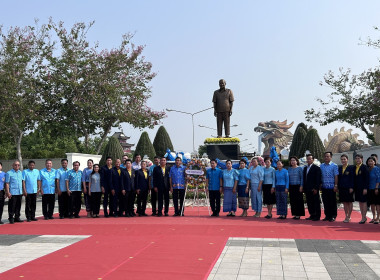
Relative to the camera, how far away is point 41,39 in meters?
22.8

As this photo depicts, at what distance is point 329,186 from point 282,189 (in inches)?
A: 42.6

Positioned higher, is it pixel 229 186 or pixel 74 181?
pixel 74 181

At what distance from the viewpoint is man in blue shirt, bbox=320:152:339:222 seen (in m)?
10.1

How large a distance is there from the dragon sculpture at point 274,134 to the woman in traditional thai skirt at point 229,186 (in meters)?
84.9

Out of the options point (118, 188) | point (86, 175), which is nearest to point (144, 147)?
point (86, 175)

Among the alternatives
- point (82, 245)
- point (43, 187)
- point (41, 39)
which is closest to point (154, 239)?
point (82, 245)

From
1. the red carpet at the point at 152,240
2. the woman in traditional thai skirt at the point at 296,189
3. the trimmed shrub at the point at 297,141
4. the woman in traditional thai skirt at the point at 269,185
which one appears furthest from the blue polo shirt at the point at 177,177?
the trimmed shrub at the point at 297,141

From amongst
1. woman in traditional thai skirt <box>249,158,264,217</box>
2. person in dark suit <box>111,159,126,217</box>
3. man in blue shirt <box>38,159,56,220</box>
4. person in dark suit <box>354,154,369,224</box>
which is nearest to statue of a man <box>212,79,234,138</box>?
woman in traditional thai skirt <box>249,158,264,217</box>

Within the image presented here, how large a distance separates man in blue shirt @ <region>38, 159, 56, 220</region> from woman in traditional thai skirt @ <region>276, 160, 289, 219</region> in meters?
5.66

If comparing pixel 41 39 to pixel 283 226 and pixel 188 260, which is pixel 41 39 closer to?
pixel 283 226

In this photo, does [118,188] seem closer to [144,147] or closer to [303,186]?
[303,186]

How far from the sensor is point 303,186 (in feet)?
34.1

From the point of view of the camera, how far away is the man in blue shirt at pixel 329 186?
1005 centimetres

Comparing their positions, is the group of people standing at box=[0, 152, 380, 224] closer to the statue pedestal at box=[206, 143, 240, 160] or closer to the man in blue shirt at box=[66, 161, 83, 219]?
the man in blue shirt at box=[66, 161, 83, 219]
